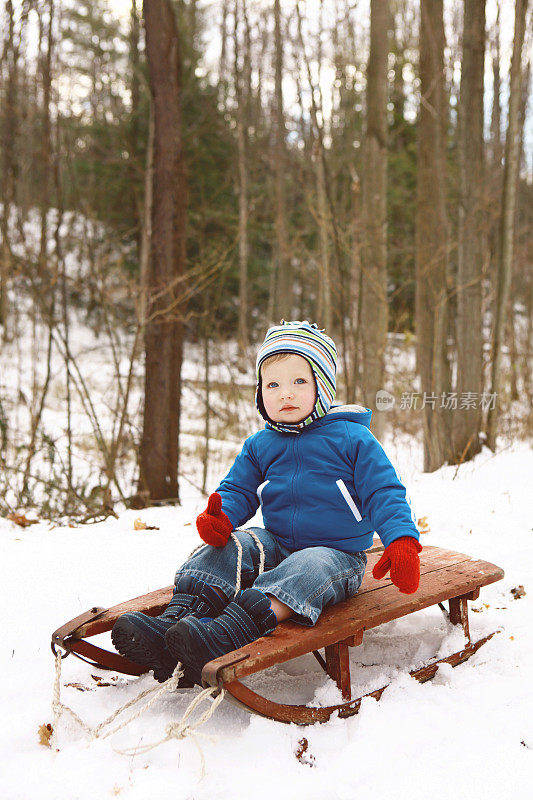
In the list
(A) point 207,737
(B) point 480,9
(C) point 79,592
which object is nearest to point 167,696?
(A) point 207,737

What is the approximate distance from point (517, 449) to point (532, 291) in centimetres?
847

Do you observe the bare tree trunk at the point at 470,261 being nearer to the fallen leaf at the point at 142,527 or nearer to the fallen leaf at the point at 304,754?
the fallen leaf at the point at 142,527

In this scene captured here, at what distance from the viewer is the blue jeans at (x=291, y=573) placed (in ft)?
7.34

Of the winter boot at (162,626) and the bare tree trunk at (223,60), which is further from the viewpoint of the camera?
the bare tree trunk at (223,60)

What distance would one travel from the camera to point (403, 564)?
7.09 ft

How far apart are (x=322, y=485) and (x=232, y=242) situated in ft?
28.2

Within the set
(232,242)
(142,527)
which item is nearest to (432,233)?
(232,242)

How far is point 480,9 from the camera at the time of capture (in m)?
7.34

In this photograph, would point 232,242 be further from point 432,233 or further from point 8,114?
point 8,114

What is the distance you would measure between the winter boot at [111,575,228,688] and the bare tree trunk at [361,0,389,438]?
524 cm

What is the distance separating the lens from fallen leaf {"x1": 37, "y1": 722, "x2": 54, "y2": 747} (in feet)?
6.58

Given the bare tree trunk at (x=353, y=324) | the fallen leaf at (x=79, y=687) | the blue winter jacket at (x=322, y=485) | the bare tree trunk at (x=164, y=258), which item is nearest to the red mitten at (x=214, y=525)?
the blue winter jacket at (x=322, y=485)

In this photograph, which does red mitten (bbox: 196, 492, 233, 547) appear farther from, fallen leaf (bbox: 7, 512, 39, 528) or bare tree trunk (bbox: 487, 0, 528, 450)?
bare tree trunk (bbox: 487, 0, 528, 450)

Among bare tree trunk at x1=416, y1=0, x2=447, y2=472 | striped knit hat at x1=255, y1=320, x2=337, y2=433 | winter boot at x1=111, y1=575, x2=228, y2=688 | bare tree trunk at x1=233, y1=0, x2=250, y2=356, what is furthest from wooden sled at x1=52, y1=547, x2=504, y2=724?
bare tree trunk at x1=233, y1=0, x2=250, y2=356
